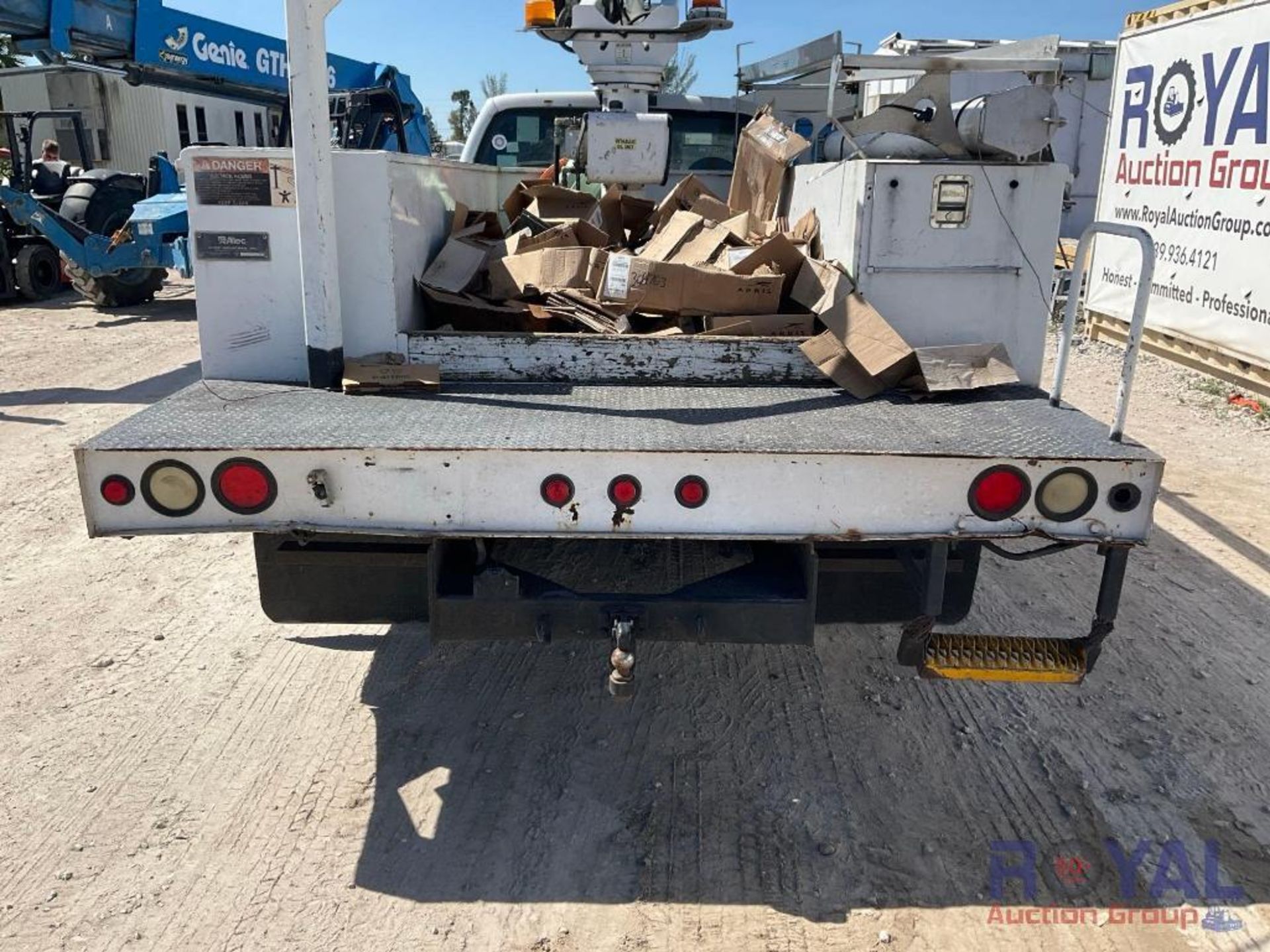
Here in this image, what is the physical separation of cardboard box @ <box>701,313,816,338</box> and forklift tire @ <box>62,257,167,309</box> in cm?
1192

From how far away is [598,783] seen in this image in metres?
3.14

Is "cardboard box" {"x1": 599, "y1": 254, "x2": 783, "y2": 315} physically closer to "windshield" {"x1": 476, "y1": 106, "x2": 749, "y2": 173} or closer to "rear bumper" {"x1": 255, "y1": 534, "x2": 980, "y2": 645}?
"rear bumper" {"x1": 255, "y1": 534, "x2": 980, "y2": 645}

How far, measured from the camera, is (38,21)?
927 centimetres

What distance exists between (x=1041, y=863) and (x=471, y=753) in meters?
1.76

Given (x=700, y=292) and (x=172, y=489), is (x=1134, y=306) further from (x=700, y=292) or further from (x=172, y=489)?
(x=172, y=489)

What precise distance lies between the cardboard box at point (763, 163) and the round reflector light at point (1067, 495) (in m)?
2.35

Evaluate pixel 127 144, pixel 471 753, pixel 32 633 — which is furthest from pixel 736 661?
pixel 127 144

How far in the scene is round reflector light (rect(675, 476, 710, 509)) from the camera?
2566 mm

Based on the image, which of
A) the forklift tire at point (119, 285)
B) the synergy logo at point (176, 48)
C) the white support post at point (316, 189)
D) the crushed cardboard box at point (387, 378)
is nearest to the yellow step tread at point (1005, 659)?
the crushed cardboard box at point (387, 378)

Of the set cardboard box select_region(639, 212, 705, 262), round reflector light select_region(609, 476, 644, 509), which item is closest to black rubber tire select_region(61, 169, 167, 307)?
cardboard box select_region(639, 212, 705, 262)

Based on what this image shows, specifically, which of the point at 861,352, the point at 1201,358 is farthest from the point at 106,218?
the point at 1201,358

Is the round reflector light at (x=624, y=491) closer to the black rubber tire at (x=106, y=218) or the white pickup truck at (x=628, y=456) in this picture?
the white pickup truck at (x=628, y=456)

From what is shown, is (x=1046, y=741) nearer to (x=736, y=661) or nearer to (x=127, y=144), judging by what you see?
(x=736, y=661)

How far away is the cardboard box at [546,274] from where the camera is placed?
12.7 feet
